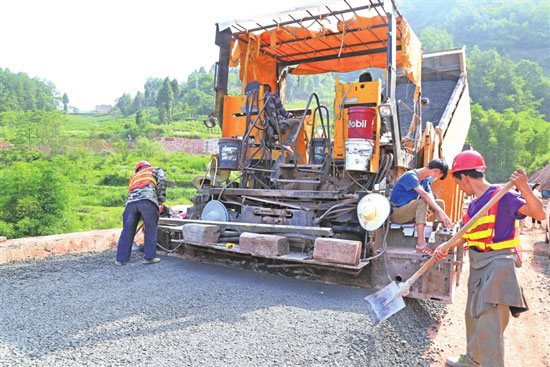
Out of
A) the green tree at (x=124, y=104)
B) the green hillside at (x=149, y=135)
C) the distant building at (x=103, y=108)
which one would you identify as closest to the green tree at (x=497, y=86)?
the green hillside at (x=149, y=135)

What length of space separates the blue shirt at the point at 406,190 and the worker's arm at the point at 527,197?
1.43 m

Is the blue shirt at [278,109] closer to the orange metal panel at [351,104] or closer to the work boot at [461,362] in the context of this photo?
the orange metal panel at [351,104]

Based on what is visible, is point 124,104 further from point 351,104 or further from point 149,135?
point 351,104

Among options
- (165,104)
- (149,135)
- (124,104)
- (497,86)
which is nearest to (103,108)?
(124,104)

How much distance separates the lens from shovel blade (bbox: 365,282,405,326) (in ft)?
8.50

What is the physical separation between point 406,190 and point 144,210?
2.77m

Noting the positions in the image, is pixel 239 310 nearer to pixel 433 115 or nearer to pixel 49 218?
pixel 433 115

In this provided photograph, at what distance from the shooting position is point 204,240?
12.9 ft

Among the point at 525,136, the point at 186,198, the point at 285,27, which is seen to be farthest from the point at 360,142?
the point at 525,136

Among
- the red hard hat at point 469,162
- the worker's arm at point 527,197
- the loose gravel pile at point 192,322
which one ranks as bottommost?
the loose gravel pile at point 192,322

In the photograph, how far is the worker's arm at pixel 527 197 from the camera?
6.62 feet

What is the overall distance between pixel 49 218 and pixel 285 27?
743cm

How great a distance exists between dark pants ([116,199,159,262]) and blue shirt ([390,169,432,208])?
2538 mm

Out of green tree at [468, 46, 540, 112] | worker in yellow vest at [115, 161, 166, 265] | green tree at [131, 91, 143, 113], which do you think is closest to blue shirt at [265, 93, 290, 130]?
worker in yellow vest at [115, 161, 166, 265]
